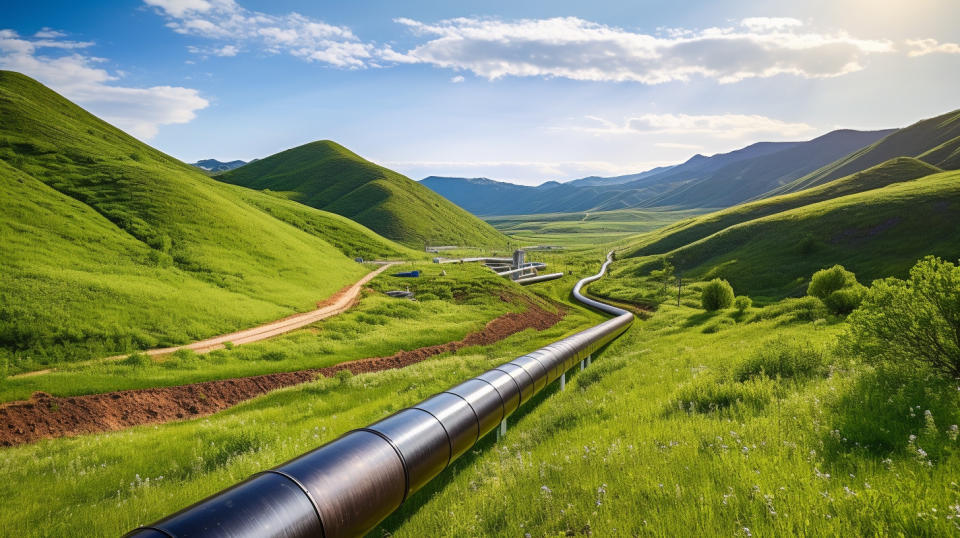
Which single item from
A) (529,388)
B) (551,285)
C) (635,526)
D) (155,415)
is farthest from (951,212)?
(155,415)

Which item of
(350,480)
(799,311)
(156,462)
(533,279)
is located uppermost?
(350,480)

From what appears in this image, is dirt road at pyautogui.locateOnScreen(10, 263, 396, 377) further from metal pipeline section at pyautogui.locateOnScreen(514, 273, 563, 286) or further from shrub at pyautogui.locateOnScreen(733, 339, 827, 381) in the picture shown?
metal pipeline section at pyautogui.locateOnScreen(514, 273, 563, 286)

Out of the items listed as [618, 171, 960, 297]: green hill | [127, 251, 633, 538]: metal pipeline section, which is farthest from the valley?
[618, 171, 960, 297]: green hill

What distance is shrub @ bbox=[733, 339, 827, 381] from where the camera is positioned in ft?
47.6

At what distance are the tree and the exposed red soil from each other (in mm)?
33024

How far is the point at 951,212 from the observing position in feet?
286

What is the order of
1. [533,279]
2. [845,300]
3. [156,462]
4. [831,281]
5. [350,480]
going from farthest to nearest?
[533,279], [831,281], [845,300], [156,462], [350,480]

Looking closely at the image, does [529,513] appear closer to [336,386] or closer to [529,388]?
[529,388]

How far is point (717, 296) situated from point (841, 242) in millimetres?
60885

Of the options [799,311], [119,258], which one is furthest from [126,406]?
[799,311]

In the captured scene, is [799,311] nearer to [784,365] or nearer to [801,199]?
[784,365]

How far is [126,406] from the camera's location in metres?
26.2

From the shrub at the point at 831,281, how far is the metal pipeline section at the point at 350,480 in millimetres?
44503

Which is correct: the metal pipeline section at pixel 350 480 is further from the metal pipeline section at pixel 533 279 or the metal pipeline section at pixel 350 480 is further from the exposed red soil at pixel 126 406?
the metal pipeline section at pixel 533 279
